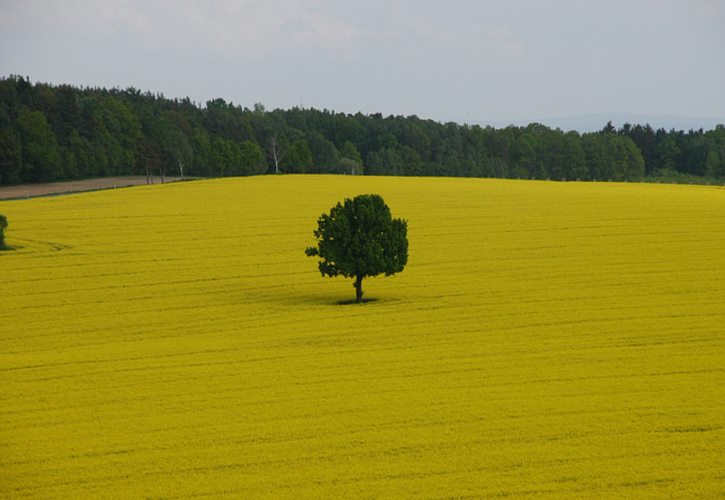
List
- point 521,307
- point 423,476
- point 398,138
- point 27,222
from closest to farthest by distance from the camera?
point 423,476
point 521,307
point 27,222
point 398,138

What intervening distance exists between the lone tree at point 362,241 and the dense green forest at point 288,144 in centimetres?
6673

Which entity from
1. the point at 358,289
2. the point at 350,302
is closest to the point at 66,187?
the point at 358,289

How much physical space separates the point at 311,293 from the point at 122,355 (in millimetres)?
12074

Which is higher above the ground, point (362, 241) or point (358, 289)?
point (362, 241)

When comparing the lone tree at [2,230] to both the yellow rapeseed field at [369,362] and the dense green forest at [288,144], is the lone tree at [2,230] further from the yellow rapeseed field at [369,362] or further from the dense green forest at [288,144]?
the dense green forest at [288,144]

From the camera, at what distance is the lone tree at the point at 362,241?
40.0 m

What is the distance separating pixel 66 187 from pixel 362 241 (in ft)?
208

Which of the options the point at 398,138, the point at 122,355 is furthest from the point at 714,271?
the point at 398,138

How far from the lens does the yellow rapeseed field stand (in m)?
20.8

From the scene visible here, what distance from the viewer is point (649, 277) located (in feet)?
144

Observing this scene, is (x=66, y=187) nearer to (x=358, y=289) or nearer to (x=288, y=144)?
(x=288, y=144)

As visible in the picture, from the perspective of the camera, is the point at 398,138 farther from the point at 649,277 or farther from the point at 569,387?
the point at 569,387

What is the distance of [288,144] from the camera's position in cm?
12912

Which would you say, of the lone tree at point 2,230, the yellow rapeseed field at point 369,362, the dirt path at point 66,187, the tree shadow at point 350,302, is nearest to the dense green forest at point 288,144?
the dirt path at point 66,187
